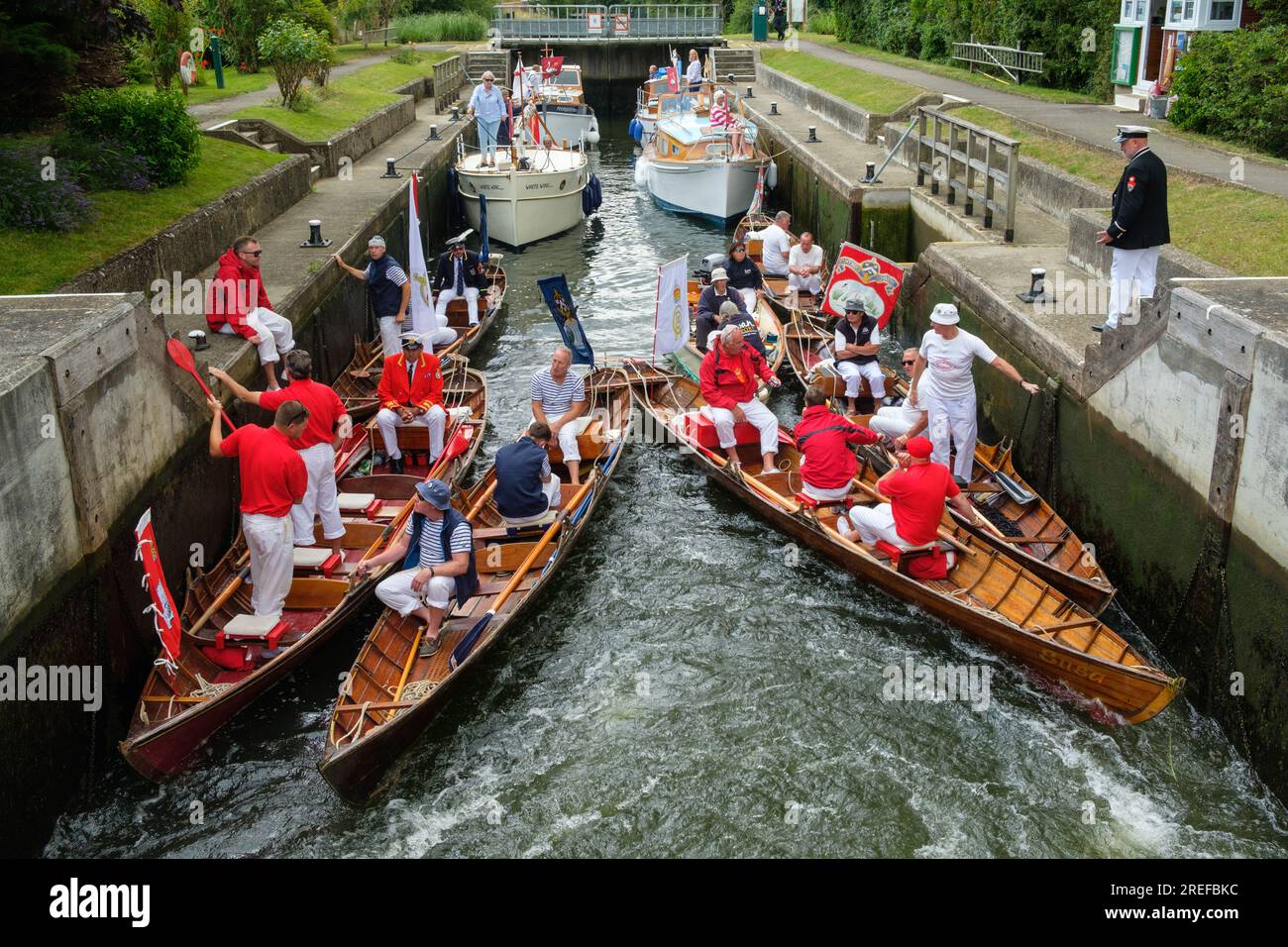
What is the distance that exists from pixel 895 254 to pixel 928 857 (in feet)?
50.6

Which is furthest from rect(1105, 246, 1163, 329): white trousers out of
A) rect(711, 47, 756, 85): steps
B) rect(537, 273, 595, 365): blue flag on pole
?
rect(711, 47, 756, 85): steps

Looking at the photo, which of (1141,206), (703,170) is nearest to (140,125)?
(1141,206)

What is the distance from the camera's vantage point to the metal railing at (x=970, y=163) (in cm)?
1716

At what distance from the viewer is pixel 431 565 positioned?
958cm

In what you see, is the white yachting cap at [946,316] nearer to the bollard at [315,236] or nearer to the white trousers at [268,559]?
the white trousers at [268,559]

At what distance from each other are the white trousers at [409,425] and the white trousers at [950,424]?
542cm

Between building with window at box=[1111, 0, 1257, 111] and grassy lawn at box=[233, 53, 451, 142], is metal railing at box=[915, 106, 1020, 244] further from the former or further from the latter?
grassy lawn at box=[233, 53, 451, 142]

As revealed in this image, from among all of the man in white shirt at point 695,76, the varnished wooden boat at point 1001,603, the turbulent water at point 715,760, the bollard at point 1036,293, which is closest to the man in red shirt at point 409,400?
the turbulent water at point 715,760

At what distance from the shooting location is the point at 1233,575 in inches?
351

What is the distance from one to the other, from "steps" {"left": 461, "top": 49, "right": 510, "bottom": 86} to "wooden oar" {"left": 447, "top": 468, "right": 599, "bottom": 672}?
37176 mm

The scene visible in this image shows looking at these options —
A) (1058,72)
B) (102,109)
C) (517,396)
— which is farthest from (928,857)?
(1058,72)

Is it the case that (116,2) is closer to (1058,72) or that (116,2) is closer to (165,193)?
(165,193)

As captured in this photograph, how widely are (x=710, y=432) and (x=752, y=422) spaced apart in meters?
0.56

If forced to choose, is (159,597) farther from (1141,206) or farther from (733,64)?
(733,64)
